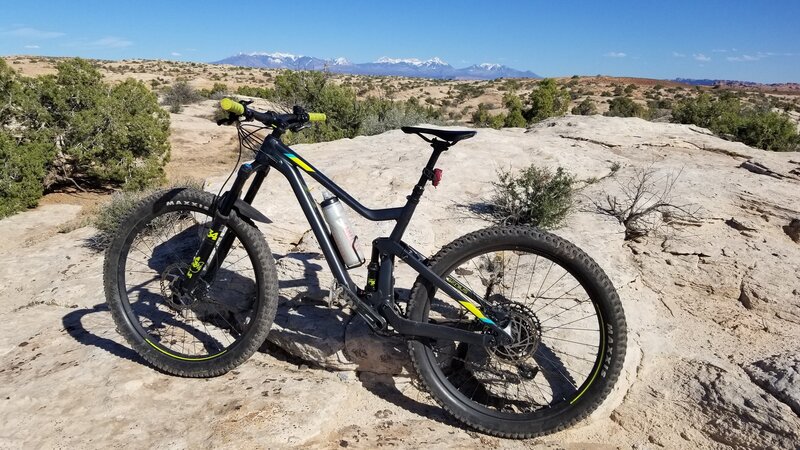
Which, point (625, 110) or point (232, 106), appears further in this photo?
point (625, 110)

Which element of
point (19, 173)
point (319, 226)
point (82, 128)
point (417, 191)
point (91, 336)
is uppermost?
point (417, 191)

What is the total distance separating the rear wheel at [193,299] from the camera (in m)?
2.81

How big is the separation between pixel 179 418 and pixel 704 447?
2.79 m

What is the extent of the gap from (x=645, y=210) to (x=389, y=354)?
291 centimetres

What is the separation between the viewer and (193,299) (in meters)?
3.04

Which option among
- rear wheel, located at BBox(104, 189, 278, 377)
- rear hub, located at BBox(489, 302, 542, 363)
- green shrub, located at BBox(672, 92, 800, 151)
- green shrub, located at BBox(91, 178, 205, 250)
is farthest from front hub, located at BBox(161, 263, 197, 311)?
green shrub, located at BBox(672, 92, 800, 151)

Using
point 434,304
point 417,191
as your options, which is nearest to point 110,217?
point 434,304

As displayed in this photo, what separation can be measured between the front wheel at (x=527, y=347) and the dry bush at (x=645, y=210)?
1.51 metres

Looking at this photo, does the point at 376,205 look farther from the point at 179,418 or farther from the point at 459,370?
the point at 179,418

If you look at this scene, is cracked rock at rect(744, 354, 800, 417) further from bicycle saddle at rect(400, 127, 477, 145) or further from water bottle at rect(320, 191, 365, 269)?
water bottle at rect(320, 191, 365, 269)

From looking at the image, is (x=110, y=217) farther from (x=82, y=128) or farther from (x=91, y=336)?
(x=82, y=128)

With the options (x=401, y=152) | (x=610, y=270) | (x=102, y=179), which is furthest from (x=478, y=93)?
(x=610, y=270)

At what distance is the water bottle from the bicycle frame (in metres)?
0.04

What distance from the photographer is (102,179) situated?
1120 centimetres
